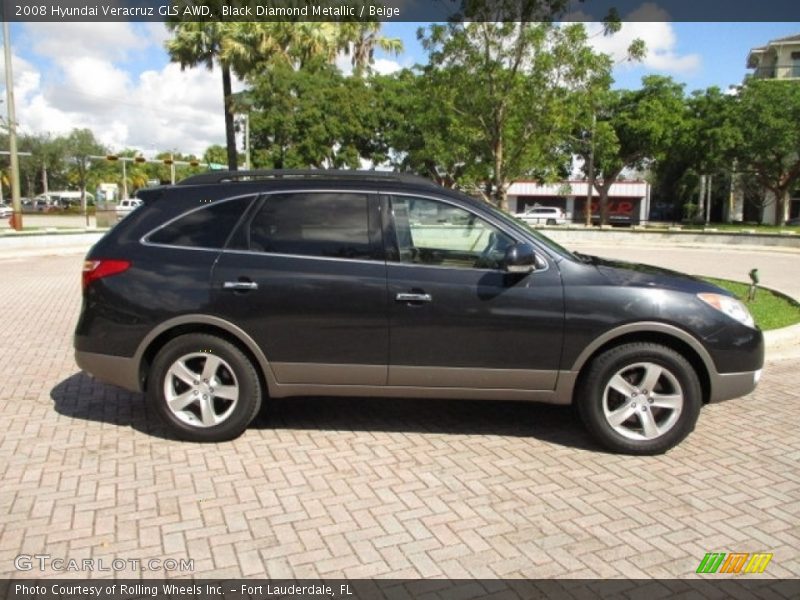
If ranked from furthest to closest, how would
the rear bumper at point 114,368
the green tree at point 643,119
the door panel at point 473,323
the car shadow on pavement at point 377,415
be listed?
the green tree at point 643,119 < the car shadow on pavement at point 377,415 < the rear bumper at point 114,368 < the door panel at point 473,323

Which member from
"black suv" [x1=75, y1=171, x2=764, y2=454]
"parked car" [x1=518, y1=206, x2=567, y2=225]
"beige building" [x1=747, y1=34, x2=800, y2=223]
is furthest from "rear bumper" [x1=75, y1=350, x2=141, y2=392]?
"beige building" [x1=747, y1=34, x2=800, y2=223]

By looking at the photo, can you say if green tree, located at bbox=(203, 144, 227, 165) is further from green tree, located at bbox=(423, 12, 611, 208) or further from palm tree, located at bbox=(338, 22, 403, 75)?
green tree, located at bbox=(423, 12, 611, 208)

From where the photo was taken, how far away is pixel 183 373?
426 centimetres

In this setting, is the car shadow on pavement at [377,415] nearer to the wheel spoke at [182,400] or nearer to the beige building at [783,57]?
the wheel spoke at [182,400]

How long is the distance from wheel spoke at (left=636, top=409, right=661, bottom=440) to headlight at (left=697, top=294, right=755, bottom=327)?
79 cm

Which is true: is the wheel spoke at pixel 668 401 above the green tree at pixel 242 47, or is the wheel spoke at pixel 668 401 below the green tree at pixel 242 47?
below

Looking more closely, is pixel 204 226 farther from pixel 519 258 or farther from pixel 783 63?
pixel 783 63

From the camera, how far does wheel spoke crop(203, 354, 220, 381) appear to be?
422 centimetres

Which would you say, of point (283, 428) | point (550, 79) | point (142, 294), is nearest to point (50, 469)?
point (142, 294)

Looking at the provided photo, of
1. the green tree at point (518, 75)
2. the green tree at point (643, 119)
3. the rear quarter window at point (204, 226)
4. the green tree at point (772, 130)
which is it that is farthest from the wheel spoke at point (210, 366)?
the green tree at point (772, 130)

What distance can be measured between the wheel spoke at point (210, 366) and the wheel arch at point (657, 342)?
2297 mm

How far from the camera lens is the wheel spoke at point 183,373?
4254 mm

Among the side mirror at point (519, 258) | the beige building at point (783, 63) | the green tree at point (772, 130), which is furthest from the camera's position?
the beige building at point (783, 63)

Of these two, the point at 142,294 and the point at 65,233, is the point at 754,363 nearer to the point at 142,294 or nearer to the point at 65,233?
Result: the point at 142,294
